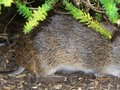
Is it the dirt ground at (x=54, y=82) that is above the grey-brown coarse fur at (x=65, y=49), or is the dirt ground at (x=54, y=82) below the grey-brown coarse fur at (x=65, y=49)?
below

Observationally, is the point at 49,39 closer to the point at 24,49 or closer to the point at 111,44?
the point at 24,49

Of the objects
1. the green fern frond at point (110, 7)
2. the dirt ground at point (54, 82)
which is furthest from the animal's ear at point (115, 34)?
the green fern frond at point (110, 7)

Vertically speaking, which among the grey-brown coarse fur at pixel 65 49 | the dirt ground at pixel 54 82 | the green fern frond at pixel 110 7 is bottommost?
the dirt ground at pixel 54 82

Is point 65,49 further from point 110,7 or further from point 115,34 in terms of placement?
point 110,7

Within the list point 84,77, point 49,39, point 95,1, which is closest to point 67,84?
point 84,77

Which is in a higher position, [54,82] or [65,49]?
[65,49]

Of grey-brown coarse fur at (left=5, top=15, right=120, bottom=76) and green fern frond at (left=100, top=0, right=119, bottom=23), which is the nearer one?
green fern frond at (left=100, top=0, right=119, bottom=23)

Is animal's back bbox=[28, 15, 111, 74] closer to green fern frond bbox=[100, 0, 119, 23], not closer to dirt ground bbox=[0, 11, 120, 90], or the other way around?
dirt ground bbox=[0, 11, 120, 90]

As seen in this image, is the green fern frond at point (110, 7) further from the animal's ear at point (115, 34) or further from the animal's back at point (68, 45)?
the animal's back at point (68, 45)

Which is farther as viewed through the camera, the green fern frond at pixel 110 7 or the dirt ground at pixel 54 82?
the dirt ground at pixel 54 82

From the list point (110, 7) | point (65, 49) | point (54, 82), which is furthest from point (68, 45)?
point (110, 7)

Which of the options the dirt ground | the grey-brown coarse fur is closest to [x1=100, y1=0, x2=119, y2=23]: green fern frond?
the grey-brown coarse fur
